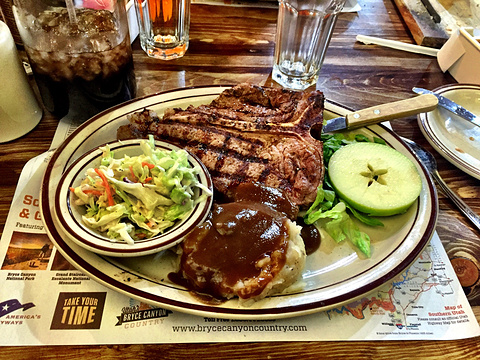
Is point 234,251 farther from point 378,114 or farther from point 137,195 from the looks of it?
point 378,114

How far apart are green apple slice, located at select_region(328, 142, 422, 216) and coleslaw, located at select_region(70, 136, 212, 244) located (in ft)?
2.86

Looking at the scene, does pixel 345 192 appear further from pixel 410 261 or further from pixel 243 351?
pixel 243 351

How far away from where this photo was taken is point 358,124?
2.46 metres

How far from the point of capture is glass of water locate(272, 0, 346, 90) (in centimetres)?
284

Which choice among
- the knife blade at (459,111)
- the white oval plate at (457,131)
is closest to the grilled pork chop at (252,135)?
the white oval plate at (457,131)

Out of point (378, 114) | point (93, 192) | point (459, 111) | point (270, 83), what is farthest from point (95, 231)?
point (459, 111)

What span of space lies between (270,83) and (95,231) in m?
2.08

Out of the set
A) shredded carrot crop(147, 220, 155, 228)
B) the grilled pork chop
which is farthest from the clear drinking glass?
shredded carrot crop(147, 220, 155, 228)

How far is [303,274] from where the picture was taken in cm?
182

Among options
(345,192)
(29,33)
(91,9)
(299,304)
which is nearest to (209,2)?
(91,9)

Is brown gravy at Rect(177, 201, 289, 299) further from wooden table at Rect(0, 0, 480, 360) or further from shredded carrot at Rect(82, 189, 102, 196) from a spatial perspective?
shredded carrot at Rect(82, 189, 102, 196)

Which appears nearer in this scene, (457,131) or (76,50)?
(76,50)

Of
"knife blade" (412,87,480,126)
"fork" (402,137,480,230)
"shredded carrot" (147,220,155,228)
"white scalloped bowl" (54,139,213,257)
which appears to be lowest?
"fork" (402,137,480,230)

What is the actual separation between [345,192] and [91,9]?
1998 mm
